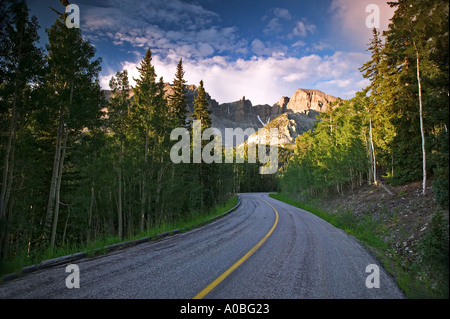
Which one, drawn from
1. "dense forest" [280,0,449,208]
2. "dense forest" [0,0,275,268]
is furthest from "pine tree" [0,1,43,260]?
"dense forest" [280,0,449,208]

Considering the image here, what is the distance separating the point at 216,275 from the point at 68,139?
13.3 meters

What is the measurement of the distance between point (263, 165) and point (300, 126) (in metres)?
114

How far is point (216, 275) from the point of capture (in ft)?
14.4

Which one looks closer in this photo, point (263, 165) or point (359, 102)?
point (359, 102)

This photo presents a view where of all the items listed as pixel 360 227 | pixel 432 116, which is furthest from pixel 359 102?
pixel 432 116

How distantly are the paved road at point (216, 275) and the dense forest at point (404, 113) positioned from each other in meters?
2.64

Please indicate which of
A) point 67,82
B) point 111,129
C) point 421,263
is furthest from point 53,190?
point 421,263

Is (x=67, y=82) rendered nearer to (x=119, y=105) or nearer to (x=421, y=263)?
(x=119, y=105)

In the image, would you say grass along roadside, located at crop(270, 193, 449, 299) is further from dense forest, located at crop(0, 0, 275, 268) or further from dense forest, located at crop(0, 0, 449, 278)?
dense forest, located at crop(0, 0, 275, 268)

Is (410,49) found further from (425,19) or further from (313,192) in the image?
(313,192)

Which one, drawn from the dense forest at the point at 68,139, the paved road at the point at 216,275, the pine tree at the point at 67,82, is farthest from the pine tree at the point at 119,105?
the paved road at the point at 216,275

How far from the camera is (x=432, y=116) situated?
4.68 meters

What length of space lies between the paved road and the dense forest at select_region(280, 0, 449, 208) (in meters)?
2.64

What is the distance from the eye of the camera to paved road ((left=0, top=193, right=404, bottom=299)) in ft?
12.0
